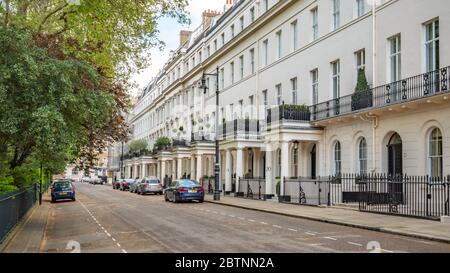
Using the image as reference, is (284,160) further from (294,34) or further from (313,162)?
(294,34)

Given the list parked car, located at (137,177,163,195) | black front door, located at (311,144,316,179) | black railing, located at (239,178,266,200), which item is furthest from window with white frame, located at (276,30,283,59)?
parked car, located at (137,177,163,195)

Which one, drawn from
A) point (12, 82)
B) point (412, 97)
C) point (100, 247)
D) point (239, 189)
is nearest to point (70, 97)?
point (12, 82)

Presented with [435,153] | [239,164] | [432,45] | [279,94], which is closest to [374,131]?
[435,153]

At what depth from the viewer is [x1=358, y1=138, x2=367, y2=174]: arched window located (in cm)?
2653

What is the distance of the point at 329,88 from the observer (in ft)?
97.8

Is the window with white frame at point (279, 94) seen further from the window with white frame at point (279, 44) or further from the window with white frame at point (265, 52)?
the window with white frame at point (265, 52)

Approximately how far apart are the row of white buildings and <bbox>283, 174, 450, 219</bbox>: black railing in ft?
3.60

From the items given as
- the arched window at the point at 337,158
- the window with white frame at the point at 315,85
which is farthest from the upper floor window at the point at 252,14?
the arched window at the point at 337,158

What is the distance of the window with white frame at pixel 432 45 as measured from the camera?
71.4ft

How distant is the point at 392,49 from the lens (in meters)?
24.8

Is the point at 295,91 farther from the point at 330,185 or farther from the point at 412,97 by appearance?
the point at 412,97

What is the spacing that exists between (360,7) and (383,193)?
393 inches

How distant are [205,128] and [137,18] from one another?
98.4ft

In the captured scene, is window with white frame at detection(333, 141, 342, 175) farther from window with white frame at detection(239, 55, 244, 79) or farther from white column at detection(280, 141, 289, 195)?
window with white frame at detection(239, 55, 244, 79)
